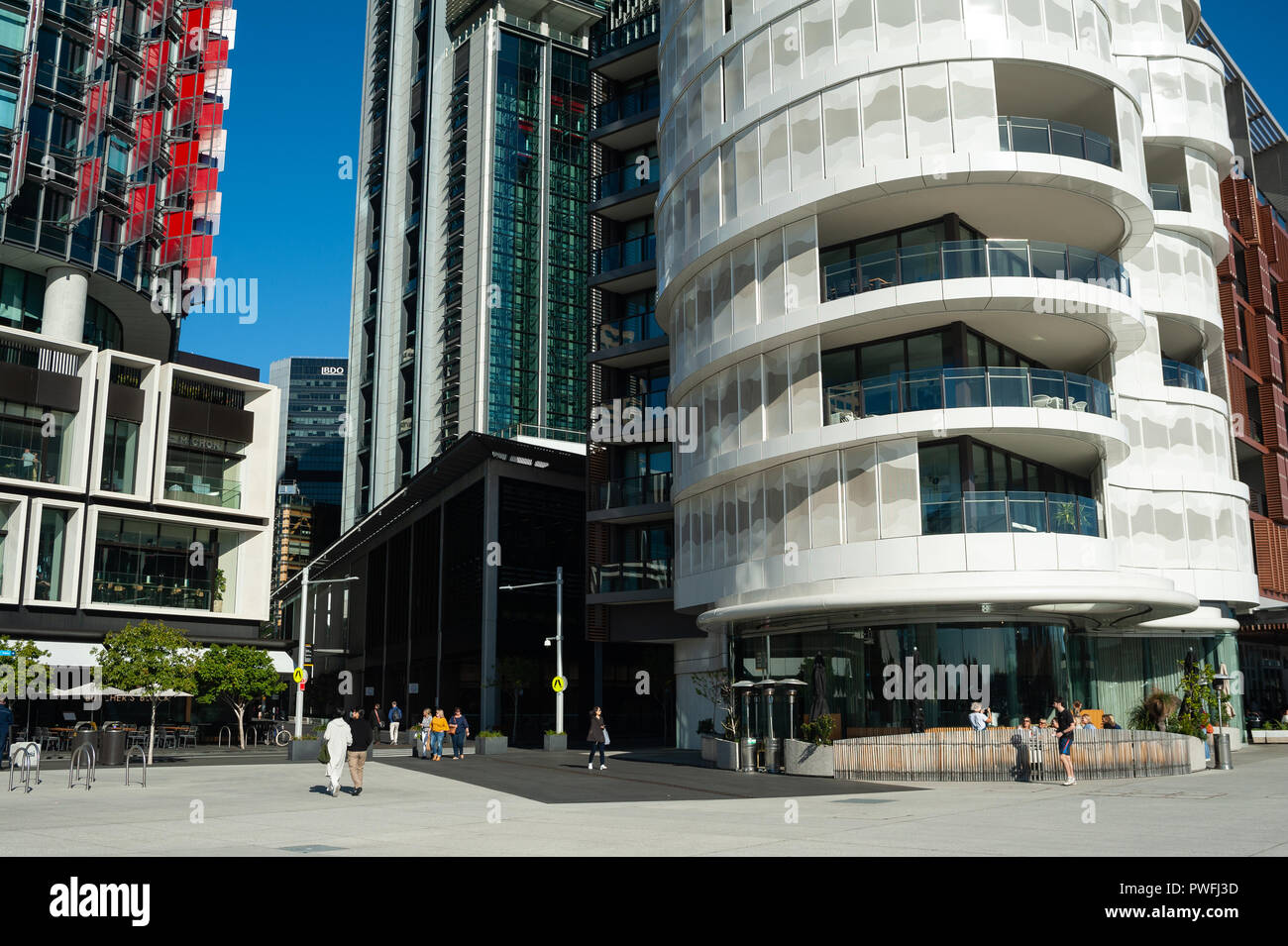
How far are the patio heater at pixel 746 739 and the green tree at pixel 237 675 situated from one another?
81.2 ft

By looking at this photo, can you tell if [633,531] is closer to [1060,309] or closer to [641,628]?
[641,628]

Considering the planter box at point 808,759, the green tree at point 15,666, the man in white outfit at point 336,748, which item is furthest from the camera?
the green tree at point 15,666

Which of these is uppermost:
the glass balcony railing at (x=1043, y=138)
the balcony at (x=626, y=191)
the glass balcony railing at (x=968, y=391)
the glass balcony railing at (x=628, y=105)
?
the glass balcony railing at (x=628, y=105)

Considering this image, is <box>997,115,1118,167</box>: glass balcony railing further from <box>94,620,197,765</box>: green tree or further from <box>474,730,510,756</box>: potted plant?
<box>94,620,197,765</box>: green tree

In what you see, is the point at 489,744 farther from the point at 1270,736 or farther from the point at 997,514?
the point at 1270,736

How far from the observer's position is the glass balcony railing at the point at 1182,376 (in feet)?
134

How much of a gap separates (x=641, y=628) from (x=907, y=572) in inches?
781

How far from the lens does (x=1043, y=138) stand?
102 feet

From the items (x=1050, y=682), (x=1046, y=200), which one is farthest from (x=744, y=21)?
(x=1050, y=682)

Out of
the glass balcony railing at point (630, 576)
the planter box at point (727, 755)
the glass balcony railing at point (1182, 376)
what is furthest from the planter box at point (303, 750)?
the glass balcony railing at point (1182, 376)

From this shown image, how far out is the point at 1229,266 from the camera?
49875 millimetres

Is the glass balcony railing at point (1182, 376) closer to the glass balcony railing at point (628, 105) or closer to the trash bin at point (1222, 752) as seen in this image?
the trash bin at point (1222, 752)

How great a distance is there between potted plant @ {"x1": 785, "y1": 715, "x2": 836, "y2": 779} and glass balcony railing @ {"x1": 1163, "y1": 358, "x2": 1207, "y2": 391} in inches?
822

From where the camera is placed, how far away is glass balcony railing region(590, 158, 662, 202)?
2000 inches
